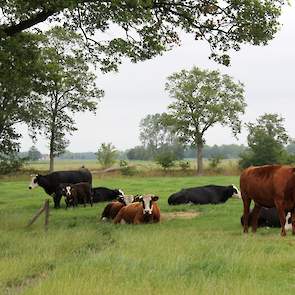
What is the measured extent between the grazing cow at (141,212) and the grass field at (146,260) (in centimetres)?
97

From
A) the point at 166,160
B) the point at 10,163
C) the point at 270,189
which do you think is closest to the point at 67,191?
the point at 270,189

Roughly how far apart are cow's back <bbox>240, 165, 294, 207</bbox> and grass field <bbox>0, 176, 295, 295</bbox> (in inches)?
38.5

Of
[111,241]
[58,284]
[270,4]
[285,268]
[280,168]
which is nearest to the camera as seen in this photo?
[58,284]

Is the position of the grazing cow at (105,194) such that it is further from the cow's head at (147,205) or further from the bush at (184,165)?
the bush at (184,165)

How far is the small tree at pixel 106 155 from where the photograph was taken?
244 ft

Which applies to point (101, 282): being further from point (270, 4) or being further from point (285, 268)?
point (270, 4)

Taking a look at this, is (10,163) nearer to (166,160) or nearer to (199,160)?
(166,160)

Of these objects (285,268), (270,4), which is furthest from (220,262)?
(270,4)

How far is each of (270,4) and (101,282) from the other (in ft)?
40.6

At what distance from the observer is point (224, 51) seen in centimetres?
1830

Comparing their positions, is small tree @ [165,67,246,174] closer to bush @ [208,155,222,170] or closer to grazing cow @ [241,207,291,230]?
bush @ [208,155,222,170]

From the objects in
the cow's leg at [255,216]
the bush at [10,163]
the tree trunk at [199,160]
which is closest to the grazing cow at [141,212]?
the cow's leg at [255,216]

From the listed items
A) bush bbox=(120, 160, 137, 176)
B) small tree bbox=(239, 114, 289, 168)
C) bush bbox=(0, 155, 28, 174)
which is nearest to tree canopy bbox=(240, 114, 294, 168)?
small tree bbox=(239, 114, 289, 168)

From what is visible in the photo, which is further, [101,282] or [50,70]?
[50,70]
